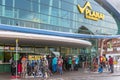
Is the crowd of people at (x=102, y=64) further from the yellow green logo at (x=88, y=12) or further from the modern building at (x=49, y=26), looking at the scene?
the yellow green logo at (x=88, y=12)

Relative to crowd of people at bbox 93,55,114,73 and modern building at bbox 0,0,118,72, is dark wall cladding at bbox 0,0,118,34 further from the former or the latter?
crowd of people at bbox 93,55,114,73

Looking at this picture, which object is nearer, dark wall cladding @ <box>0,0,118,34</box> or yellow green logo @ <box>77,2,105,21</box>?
dark wall cladding @ <box>0,0,118,34</box>

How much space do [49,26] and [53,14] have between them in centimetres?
189

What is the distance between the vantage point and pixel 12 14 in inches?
1300

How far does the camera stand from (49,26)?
38.5 metres

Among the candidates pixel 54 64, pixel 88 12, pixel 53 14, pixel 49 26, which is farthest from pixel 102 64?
pixel 88 12

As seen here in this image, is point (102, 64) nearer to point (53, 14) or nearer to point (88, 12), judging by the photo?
point (53, 14)

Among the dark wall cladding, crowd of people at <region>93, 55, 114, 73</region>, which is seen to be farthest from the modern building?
crowd of people at <region>93, 55, 114, 73</region>

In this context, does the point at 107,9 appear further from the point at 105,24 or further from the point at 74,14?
the point at 74,14

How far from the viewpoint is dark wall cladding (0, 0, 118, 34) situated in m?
33.1

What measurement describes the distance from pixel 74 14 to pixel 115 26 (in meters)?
14.1

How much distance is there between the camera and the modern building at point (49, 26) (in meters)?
28.6

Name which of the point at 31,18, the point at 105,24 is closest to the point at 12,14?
the point at 31,18

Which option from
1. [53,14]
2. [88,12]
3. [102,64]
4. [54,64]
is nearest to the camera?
[54,64]
